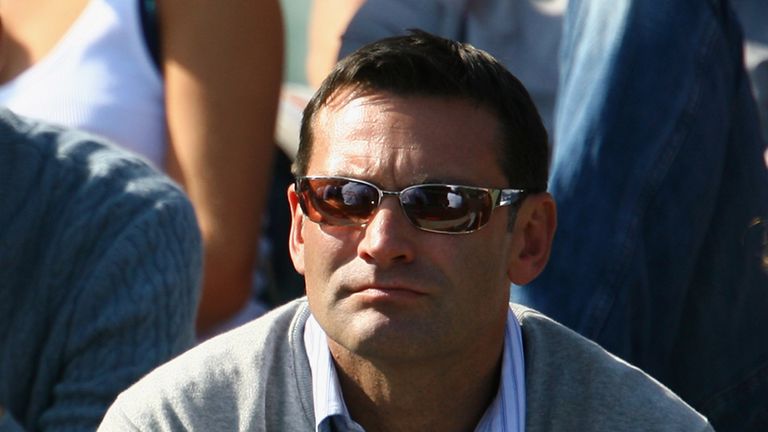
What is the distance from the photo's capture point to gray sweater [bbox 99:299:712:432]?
2178mm

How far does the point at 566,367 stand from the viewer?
2.27 meters

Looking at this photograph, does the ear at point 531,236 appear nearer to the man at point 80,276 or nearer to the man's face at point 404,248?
the man's face at point 404,248

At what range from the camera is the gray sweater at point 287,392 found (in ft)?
7.14

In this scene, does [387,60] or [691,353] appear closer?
[387,60]

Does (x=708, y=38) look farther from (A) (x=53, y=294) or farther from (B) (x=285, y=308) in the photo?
(A) (x=53, y=294)

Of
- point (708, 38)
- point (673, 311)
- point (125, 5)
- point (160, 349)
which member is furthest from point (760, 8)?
point (160, 349)

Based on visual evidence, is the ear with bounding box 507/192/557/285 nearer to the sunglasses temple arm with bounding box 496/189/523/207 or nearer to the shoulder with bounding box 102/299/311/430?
the sunglasses temple arm with bounding box 496/189/523/207

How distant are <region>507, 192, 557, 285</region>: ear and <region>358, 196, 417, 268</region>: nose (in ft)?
0.75

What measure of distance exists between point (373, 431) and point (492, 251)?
1.11 feet

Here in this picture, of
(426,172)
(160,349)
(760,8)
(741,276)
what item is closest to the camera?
(426,172)

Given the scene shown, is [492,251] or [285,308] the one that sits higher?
[492,251]

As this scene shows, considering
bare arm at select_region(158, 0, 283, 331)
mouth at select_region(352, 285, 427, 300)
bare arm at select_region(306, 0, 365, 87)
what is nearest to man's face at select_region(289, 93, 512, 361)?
mouth at select_region(352, 285, 427, 300)

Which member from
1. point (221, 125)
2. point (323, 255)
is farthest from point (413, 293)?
point (221, 125)

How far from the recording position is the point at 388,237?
208 centimetres
